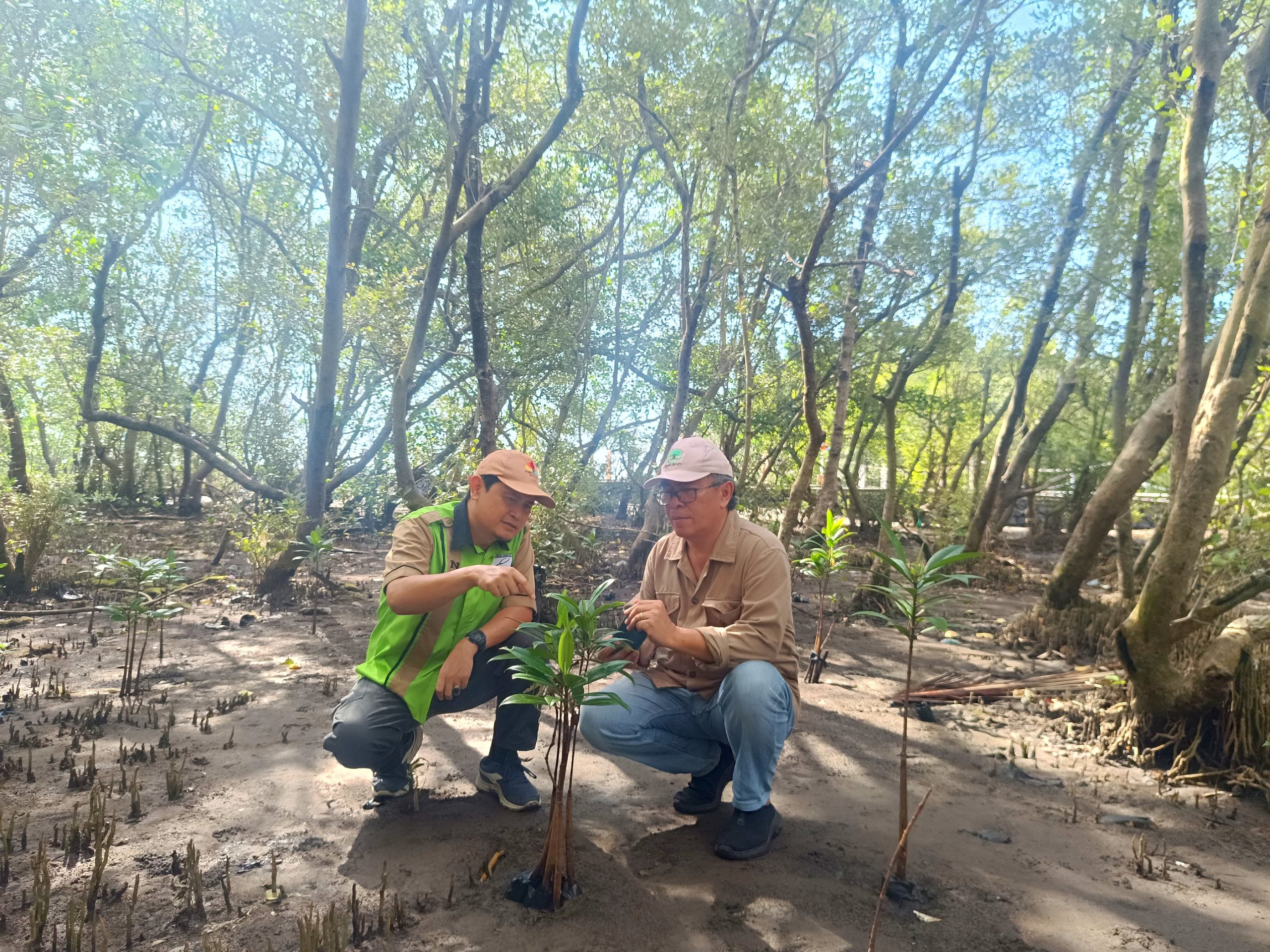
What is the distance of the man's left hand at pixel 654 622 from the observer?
8.29ft

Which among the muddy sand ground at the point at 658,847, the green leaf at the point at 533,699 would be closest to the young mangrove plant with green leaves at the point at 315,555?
the muddy sand ground at the point at 658,847

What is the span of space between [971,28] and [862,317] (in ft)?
23.9

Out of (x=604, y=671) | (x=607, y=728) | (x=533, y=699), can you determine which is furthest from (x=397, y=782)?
(x=604, y=671)

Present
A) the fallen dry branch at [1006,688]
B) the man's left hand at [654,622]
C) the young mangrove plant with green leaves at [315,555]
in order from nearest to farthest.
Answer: the man's left hand at [654,622] → the fallen dry branch at [1006,688] → the young mangrove plant with green leaves at [315,555]

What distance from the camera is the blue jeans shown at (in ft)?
8.41

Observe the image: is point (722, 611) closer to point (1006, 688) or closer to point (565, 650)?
point (565, 650)

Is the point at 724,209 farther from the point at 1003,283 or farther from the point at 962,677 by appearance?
the point at 962,677

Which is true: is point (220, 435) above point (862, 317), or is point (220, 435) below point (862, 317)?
below

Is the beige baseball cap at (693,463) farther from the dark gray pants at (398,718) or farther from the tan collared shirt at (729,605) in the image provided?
the dark gray pants at (398,718)

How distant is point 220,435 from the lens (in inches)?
564

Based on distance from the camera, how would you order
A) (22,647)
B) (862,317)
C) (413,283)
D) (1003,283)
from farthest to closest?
(862,317) < (1003,283) < (413,283) < (22,647)

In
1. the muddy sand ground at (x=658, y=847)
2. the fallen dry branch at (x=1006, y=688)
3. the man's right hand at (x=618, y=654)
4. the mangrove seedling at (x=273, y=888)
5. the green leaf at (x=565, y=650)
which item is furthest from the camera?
the fallen dry branch at (x=1006, y=688)

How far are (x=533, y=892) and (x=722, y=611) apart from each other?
48.5 inches

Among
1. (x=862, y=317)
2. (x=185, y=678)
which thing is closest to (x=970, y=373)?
(x=862, y=317)
